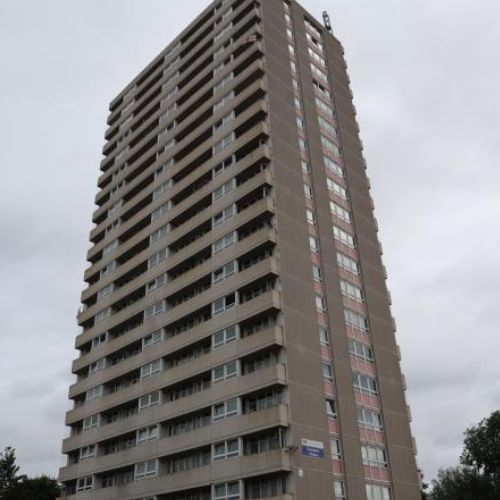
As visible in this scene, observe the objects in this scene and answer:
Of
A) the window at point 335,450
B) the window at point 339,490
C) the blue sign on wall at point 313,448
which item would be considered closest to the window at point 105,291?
the window at point 335,450

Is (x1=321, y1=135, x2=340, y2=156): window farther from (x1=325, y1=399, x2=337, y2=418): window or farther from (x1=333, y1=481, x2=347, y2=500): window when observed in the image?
(x1=333, y1=481, x2=347, y2=500): window

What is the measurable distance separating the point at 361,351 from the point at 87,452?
2735 cm

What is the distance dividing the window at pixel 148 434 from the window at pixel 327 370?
14.6 m

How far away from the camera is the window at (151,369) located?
51281 millimetres

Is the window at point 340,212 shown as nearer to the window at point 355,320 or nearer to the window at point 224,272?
the window at point 355,320

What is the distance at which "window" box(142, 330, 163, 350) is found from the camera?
52.8m

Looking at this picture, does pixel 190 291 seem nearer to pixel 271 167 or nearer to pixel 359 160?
pixel 271 167

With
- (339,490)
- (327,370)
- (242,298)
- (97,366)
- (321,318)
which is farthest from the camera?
(97,366)

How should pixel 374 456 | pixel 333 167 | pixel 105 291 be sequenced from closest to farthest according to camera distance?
pixel 374 456, pixel 333 167, pixel 105 291

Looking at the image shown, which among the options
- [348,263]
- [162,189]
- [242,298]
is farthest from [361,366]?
[162,189]

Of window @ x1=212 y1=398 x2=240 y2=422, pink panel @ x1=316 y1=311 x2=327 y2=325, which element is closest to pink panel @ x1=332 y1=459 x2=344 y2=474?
window @ x1=212 y1=398 x2=240 y2=422

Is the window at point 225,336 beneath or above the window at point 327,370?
above

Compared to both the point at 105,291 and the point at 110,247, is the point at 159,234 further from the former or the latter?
the point at 110,247

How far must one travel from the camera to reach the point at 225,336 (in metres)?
45.3
